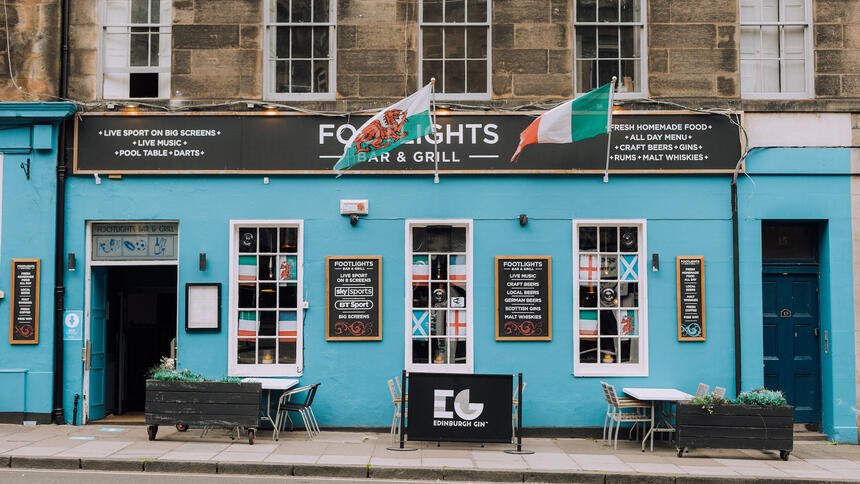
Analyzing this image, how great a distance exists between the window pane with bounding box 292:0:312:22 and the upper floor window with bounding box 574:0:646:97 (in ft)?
13.1

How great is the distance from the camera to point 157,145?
39.9 ft

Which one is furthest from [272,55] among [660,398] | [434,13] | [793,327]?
[793,327]


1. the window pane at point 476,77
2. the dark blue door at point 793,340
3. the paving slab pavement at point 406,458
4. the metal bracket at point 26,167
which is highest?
the window pane at point 476,77

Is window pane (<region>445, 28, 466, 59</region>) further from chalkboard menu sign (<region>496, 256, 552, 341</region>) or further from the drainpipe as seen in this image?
the drainpipe

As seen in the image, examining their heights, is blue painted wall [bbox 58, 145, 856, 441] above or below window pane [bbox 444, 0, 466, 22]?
below

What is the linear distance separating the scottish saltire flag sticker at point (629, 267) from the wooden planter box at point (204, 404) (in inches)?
213

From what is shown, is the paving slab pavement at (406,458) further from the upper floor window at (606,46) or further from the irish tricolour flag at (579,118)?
the upper floor window at (606,46)

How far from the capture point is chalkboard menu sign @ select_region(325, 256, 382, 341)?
11969 millimetres

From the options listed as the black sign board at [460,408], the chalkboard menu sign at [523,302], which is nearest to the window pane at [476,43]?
the chalkboard menu sign at [523,302]

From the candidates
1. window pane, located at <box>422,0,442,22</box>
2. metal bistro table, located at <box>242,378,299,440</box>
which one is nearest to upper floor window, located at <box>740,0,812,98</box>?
window pane, located at <box>422,0,442,22</box>

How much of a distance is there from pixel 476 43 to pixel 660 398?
5731 millimetres

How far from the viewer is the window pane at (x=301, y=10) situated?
12.5 metres

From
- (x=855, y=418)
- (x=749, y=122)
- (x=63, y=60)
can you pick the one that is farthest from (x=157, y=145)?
(x=855, y=418)

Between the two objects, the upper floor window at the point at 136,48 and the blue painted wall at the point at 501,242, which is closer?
the blue painted wall at the point at 501,242
